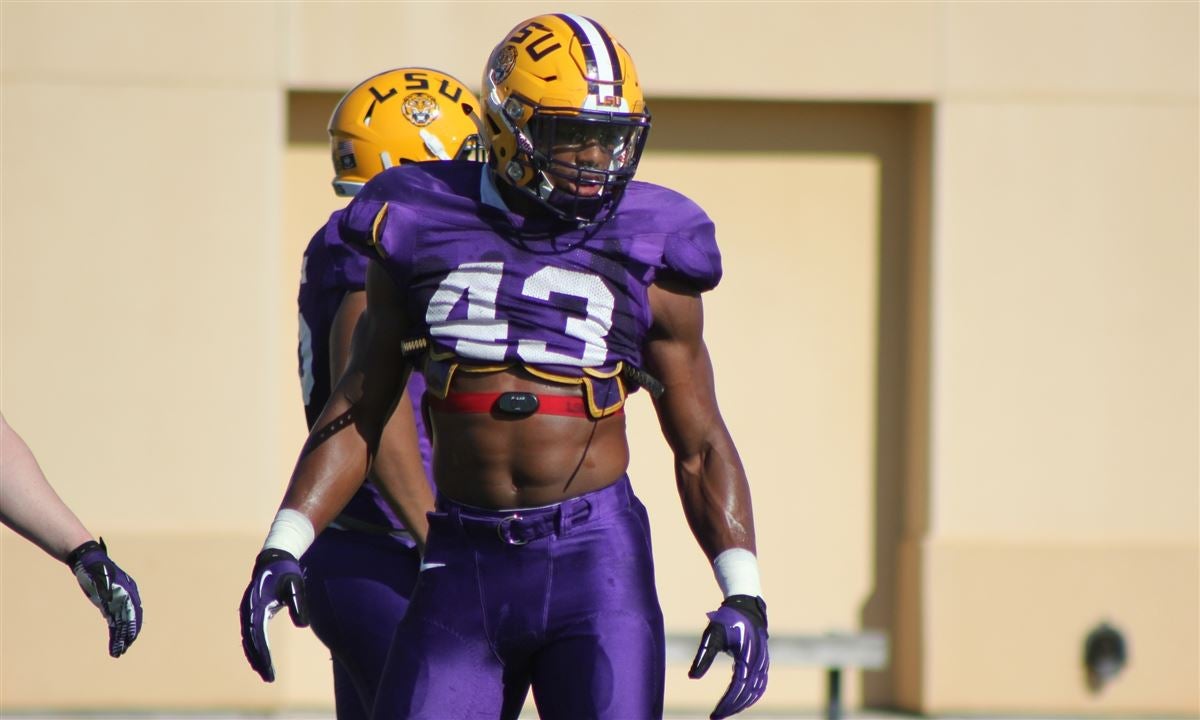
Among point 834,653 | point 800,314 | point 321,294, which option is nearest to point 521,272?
point 321,294

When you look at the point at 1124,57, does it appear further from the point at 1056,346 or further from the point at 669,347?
the point at 669,347

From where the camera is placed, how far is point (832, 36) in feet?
26.6

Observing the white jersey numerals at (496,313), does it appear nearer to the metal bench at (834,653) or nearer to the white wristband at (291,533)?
the white wristband at (291,533)

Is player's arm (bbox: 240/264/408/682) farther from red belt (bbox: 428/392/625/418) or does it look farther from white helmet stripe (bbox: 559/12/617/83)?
white helmet stripe (bbox: 559/12/617/83)

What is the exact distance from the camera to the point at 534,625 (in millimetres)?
3701

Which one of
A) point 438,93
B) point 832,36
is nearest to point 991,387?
point 832,36

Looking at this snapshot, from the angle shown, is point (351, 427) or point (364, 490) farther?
point (364, 490)

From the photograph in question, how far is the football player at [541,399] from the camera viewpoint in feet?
12.1

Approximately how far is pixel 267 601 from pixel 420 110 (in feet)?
6.02

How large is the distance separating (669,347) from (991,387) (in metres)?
4.57

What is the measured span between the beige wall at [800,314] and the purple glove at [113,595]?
4.00 m

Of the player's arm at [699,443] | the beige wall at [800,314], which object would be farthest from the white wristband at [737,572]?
the beige wall at [800,314]

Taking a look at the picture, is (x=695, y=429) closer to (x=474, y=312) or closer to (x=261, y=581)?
(x=474, y=312)

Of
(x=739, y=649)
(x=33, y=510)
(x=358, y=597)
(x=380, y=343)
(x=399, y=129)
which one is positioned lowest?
(x=739, y=649)
